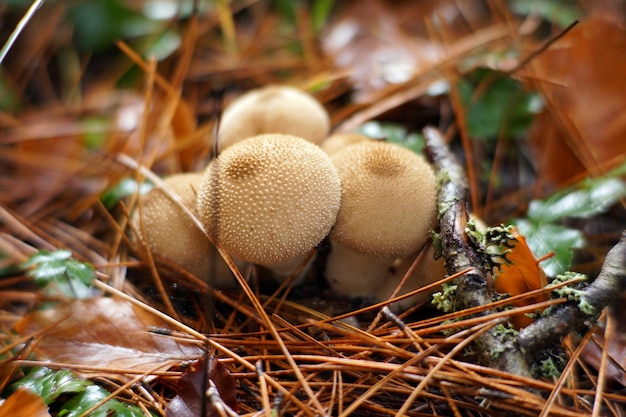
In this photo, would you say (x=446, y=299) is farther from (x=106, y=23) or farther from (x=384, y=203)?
(x=106, y=23)

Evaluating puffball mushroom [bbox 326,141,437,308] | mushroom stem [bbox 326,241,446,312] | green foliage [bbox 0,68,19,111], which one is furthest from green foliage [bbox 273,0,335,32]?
mushroom stem [bbox 326,241,446,312]

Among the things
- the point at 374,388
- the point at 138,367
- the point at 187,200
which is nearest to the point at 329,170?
the point at 187,200

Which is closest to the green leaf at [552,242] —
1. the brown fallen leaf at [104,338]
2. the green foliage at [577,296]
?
the green foliage at [577,296]

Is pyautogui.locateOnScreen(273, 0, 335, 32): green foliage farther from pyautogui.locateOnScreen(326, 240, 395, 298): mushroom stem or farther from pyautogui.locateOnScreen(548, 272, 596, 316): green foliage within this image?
pyautogui.locateOnScreen(548, 272, 596, 316): green foliage

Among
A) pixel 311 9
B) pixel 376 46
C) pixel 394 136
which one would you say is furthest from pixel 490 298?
pixel 311 9

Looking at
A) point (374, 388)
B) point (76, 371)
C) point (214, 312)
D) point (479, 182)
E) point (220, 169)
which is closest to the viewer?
point (374, 388)

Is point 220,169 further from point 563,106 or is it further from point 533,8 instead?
point 533,8

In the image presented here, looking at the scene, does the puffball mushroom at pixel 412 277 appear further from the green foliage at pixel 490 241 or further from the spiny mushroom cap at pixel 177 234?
the spiny mushroom cap at pixel 177 234
